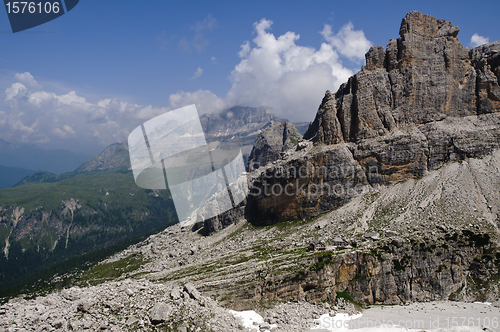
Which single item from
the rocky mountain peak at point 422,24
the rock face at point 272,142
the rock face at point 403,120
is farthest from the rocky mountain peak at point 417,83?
the rock face at point 272,142

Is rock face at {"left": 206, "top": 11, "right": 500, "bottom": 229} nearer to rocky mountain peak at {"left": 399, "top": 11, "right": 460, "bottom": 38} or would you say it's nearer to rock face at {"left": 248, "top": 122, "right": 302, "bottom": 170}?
rocky mountain peak at {"left": 399, "top": 11, "right": 460, "bottom": 38}

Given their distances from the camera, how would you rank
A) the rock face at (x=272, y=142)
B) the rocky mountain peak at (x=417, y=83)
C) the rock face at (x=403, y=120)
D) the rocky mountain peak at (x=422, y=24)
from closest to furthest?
1. the rock face at (x=403, y=120)
2. the rocky mountain peak at (x=417, y=83)
3. the rocky mountain peak at (x=422, y=24)
4. the rock face at (x=272, y=142)

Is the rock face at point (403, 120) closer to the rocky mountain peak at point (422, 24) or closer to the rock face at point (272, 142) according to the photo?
the rocky mountain peak at point (422, 24)

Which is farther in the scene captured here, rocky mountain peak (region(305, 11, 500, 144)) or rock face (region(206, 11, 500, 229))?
rocky mountain peak (region(305, 11, 500, 144))

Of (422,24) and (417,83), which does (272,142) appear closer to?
(417,83)

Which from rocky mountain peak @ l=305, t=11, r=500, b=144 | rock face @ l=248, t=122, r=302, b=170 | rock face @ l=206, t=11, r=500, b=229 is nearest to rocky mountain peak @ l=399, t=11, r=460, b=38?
rocky mountain peak @ l=305, t=11, r=500, b=144

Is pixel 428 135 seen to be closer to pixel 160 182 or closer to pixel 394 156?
pixel 394 156

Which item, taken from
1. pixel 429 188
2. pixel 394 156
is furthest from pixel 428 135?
pixel 429 188
